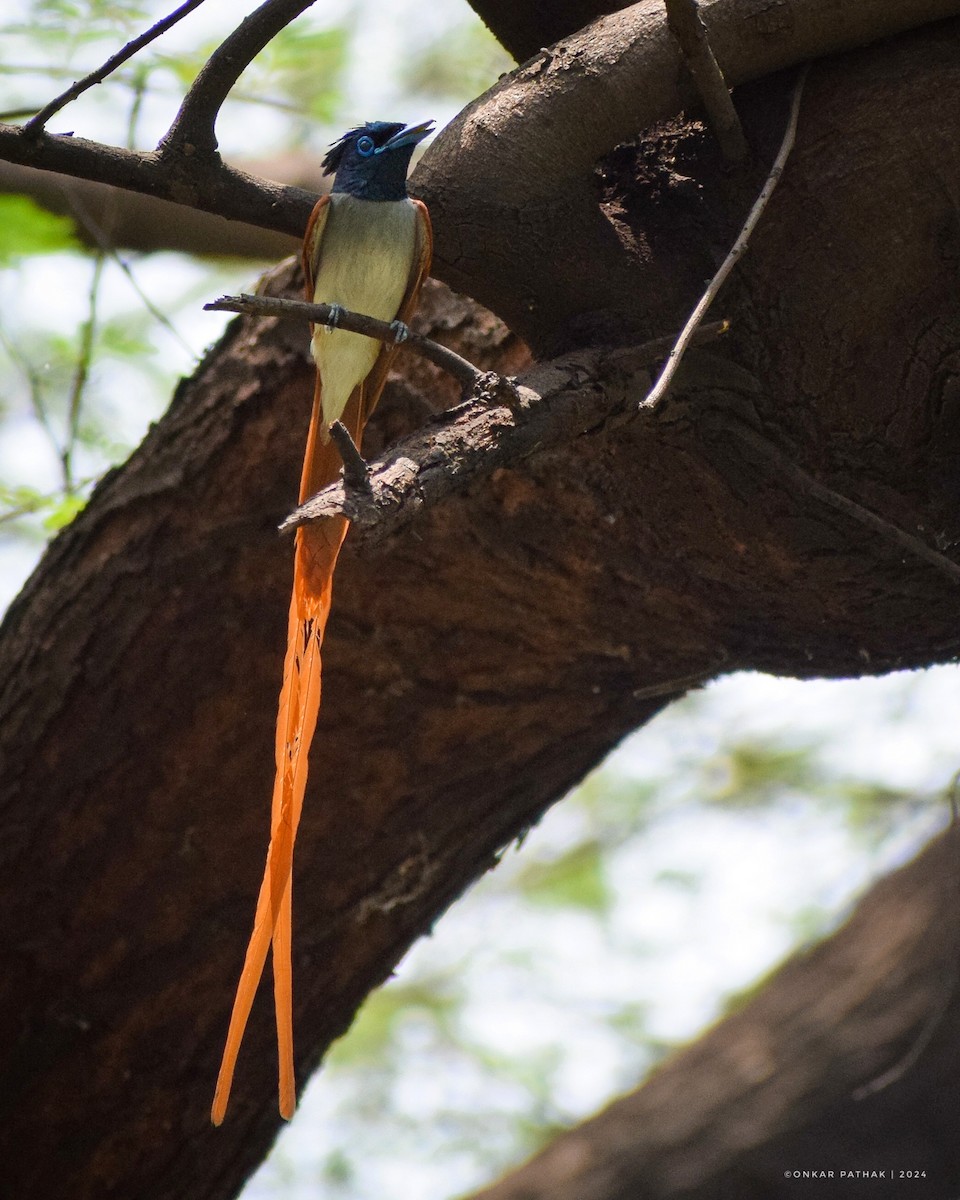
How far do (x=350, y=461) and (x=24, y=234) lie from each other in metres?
1.90

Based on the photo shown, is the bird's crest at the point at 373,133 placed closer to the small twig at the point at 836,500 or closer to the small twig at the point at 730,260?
the small twig at the point at 730,260

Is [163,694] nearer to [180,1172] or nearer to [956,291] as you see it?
[180,1172]

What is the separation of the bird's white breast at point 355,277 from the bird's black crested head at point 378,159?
0.18 meters

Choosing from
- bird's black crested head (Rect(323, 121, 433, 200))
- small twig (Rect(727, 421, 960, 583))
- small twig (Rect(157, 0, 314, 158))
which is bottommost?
small twig (Rect(727, 421, 960, 583))

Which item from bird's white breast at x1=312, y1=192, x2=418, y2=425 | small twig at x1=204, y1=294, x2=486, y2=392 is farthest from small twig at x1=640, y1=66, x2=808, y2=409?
bird's white breast at x1=312, y1=192, x2=418, y2=425

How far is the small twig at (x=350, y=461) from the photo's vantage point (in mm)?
1215

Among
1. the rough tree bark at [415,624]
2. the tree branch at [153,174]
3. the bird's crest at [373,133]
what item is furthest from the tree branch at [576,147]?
the bird's crest at [373,133]

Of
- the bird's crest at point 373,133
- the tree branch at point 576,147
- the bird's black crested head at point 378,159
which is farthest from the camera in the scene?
the bird's crest at point 373,133

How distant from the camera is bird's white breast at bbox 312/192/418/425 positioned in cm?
198

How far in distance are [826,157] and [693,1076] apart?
2.82 meters

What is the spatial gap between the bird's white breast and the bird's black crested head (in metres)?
0.18

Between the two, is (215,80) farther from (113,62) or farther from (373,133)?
(373,133)

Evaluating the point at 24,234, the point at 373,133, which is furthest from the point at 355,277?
the point at 24,234

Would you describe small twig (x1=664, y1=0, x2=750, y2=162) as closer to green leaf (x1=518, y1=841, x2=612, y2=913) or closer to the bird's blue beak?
the bird's blue beak
